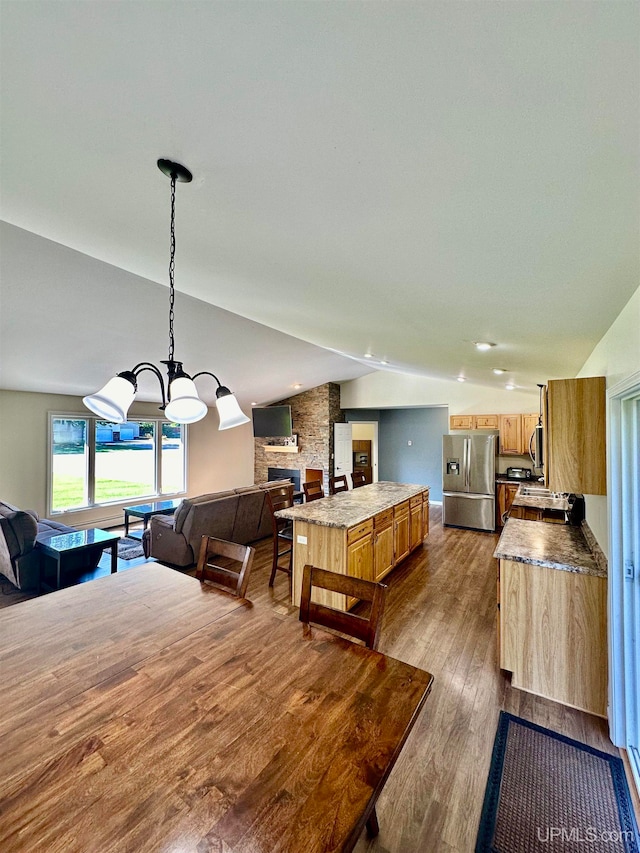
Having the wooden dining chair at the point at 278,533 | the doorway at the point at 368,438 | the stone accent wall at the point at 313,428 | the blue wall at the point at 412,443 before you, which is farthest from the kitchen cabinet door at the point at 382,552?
the doorway at the point at 368,438

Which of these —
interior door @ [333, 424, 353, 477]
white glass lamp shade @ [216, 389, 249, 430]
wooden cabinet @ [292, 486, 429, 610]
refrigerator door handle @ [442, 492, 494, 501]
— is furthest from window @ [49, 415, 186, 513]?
refrigerator door handle @ [442, 492, 494, 501]

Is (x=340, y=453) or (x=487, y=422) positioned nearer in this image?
(x=487, y=422)

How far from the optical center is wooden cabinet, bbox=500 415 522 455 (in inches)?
241

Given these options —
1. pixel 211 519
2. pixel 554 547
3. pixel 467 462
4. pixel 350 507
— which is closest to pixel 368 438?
pixel 467 462

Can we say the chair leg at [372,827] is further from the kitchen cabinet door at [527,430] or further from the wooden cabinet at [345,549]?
the kitchen cabinet door at [527,430]

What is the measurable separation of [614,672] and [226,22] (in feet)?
9.68

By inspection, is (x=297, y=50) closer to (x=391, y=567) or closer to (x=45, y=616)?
(x=45, y=616)

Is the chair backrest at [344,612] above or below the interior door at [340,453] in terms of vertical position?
below

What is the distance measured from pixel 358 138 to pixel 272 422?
754 cm

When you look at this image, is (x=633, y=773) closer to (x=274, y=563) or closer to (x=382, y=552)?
(x=382, y=552)

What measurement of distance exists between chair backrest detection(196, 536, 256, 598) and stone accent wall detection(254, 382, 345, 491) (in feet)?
19.9

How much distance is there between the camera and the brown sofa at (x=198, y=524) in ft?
13.9

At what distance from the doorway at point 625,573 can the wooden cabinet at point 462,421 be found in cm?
481

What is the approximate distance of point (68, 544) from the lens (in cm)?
369
